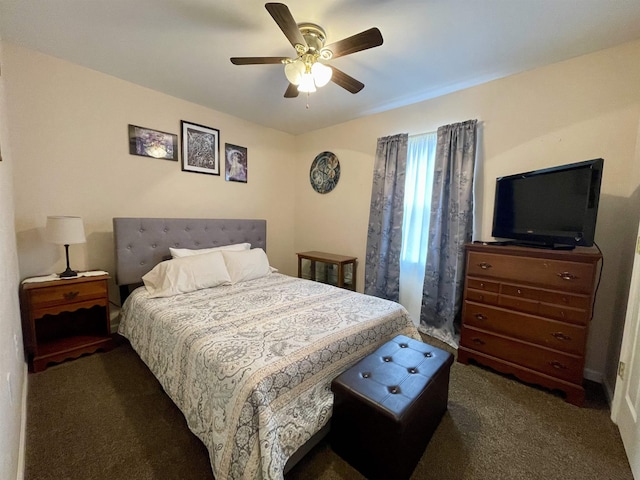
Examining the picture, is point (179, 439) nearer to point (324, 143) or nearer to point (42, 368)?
point (42, 368)

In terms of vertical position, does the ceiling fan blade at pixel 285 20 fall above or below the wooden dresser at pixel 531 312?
above

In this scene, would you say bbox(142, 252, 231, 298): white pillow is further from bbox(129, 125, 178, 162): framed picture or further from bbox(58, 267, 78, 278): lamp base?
bbox(129, 125, 178, 162): framed picture

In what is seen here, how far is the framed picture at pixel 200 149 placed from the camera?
9.77 ft

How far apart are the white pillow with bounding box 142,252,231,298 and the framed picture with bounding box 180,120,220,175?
1206 mm

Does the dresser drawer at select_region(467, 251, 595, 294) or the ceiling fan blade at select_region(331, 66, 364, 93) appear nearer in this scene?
the dresser drawer at select_region(467, 251, 595, 294)

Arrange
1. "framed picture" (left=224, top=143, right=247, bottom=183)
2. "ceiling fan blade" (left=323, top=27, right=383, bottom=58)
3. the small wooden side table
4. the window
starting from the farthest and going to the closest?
1. "framed picture" (left=224, top=143, right=247, bottom=183)
2. the small wooden side table
3. the window
4. "ceiling fan blade" (left=323, top=27, right=383, bottom=58)

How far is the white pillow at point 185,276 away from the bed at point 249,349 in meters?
0.03

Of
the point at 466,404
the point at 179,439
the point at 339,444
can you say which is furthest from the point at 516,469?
the point at 179,439

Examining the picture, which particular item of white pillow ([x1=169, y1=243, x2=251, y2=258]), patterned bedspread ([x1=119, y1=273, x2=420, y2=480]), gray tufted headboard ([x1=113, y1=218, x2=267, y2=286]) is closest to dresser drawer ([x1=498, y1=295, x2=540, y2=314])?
patterned bedspread ([x1=119, y1=273, x2=420, y2=480])

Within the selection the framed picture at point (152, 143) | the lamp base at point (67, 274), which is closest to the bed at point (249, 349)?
the lamp base at point (67, 274)

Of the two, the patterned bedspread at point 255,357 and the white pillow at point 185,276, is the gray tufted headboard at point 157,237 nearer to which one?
the white pillow at point 185,276

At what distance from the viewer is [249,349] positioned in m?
1.33

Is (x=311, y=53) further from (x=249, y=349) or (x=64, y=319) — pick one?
(x=64, y=319)

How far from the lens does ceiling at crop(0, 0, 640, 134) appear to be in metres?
1.59
